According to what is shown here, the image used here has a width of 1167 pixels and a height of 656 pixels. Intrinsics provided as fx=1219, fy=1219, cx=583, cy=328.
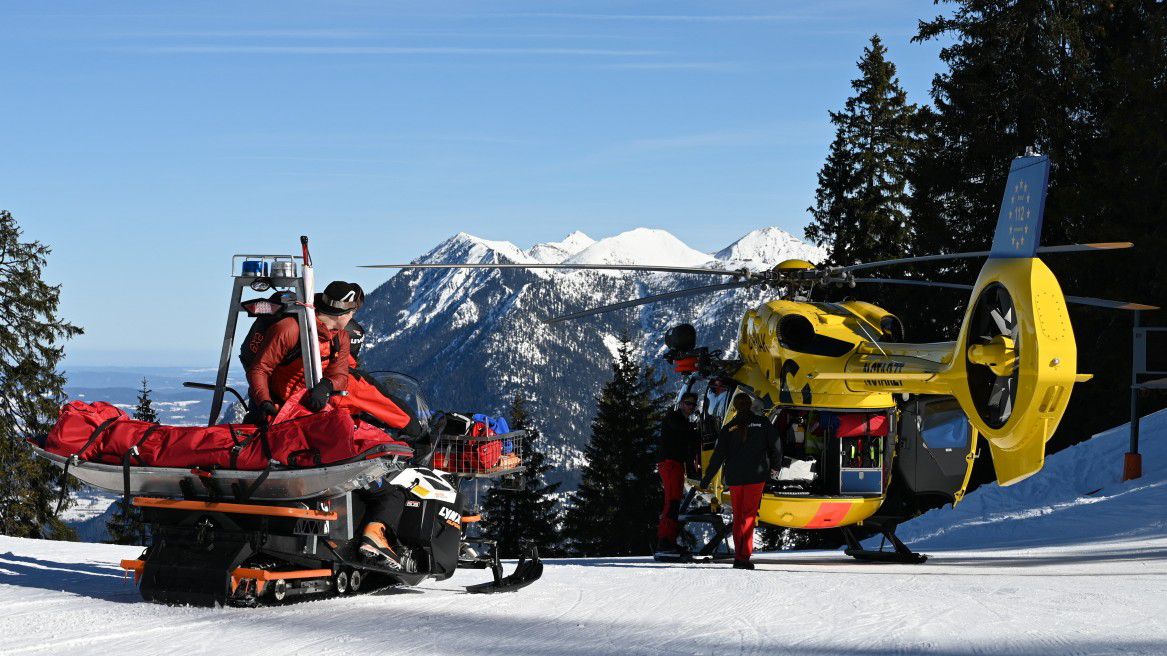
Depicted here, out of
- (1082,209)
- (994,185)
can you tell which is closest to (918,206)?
(994,185)

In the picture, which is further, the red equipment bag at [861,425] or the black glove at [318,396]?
the red equipment bag at [861,425]

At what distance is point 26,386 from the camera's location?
123 feet

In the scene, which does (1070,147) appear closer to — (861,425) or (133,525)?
(861,425)

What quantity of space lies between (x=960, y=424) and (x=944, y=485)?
0.72 m

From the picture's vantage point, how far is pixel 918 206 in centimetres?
4209

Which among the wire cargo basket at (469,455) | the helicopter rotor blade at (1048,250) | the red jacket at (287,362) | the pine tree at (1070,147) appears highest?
the pine tree at (1070,147)

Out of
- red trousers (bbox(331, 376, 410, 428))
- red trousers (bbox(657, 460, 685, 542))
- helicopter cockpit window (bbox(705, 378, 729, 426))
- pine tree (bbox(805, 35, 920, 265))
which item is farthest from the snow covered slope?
pine tree (bbox(805, 35, 920, 265))

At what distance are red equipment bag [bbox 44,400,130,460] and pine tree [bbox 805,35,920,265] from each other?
39602mm

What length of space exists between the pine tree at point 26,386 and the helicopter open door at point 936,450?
29655 millimetres

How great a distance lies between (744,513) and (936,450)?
8.18 feet

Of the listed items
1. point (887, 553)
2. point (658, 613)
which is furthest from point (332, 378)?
point (887, 553)

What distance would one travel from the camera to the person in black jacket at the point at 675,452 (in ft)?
49.1

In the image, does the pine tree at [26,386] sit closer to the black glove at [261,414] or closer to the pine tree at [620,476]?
the pine tree at [620,476]

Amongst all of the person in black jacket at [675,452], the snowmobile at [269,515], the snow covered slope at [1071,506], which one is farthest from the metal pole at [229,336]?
the snow covered slope at [1071,506]
